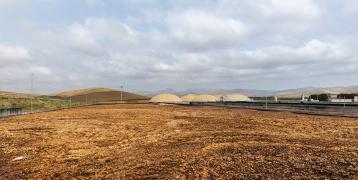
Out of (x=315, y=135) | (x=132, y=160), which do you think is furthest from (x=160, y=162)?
(x=315, y=135)

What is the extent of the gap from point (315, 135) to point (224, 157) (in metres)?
9.95

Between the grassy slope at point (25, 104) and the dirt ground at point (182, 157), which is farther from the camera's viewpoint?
the grassy slope at point (25, 104)

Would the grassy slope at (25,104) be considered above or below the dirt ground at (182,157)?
above

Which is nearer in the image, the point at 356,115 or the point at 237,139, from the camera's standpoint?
the point at 237,139

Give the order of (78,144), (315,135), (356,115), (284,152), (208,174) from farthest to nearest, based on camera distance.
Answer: (356,115) < (315,135) < (78,144) < (284,152) < (208,174)

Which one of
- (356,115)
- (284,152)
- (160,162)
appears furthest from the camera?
(356,115)

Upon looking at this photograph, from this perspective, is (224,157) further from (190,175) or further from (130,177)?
(130,177)

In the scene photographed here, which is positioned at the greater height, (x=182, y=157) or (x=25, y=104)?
(x=25, y=104)

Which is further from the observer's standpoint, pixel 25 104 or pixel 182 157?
pixel 25 104

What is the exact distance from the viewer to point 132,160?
1540cm

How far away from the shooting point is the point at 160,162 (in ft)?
48.3

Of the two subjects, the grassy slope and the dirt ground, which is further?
the grassy slope

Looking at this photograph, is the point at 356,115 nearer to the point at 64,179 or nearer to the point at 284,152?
the point at 284,152

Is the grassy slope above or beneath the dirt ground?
above
